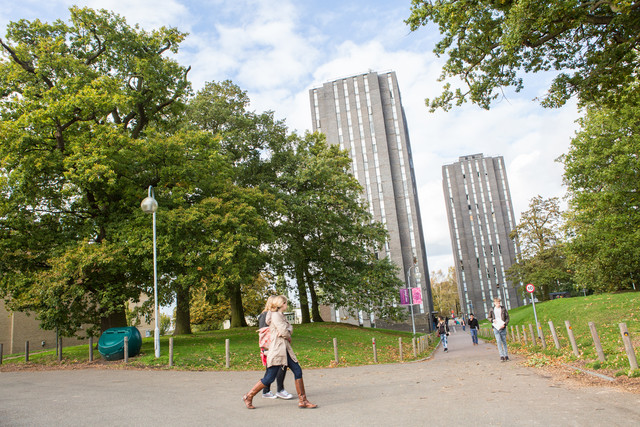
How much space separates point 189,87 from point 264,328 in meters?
18.6

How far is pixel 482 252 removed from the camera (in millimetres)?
110938

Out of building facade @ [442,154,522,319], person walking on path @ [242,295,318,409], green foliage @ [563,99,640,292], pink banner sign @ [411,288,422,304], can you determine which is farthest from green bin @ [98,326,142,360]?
building facade @ [442,154,522,319]

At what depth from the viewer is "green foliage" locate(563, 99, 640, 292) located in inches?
888

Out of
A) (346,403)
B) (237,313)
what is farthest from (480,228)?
(346,403)

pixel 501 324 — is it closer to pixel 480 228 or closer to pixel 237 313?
pixel 237 313

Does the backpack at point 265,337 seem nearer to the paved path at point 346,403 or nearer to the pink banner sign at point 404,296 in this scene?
the paved path at point 346,403

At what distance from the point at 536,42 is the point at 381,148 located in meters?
65.0

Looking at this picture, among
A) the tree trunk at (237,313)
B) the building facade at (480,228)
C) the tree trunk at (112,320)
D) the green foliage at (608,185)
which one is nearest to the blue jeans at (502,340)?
the green foliage at (608,185)

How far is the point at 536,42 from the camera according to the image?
Answer: 10.1 metres

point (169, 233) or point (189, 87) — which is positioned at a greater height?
point (189, 87)

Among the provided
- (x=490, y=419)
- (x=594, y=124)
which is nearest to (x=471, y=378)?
(x=490, y=419)

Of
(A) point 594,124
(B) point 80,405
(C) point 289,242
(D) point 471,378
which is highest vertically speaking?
(A) point 594,124

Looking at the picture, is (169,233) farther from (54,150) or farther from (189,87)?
(189,87)

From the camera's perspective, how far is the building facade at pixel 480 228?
108 metres
